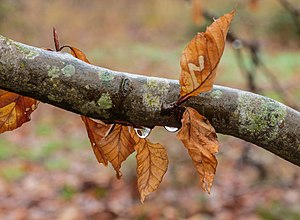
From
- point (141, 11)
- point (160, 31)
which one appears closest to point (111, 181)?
point (160, 31)

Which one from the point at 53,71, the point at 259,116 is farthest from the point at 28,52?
the point at 259,116

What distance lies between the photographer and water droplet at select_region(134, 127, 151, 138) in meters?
0.59

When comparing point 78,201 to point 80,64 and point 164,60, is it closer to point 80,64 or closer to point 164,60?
point 80,64

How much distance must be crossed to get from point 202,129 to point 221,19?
0.12 m

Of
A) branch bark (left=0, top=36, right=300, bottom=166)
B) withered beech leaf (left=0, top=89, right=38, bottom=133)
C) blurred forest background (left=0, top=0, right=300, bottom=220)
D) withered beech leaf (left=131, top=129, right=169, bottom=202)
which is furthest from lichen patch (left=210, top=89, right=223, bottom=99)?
blurred forest background (left=0, top=0, right=300, bottom=220)

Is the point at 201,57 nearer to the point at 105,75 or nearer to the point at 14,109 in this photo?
the point at 105,75

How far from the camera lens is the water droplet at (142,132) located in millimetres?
595

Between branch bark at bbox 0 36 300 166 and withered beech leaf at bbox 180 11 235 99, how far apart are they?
0.02 m

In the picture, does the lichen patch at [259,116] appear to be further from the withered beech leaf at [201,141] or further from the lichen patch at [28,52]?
the lichen patch at [28,52]

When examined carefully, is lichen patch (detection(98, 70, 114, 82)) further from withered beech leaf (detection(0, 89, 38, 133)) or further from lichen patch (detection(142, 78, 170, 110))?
withered beech leaf (detection(0, 89, 38, 133))

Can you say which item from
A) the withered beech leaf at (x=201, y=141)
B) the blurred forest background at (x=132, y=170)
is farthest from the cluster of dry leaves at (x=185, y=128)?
the blurred forest background at (x=132, y=170)

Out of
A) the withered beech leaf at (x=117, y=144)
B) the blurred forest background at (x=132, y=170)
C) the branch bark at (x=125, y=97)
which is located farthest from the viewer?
the blurred forest background at (x=132, y=170)

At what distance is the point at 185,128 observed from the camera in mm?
552

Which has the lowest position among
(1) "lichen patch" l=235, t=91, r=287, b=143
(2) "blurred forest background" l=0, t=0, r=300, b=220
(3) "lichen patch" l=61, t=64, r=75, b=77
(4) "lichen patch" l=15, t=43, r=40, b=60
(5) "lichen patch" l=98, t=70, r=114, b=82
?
(2) "blurred forest background" l=0, t=0, r=300, b=220
